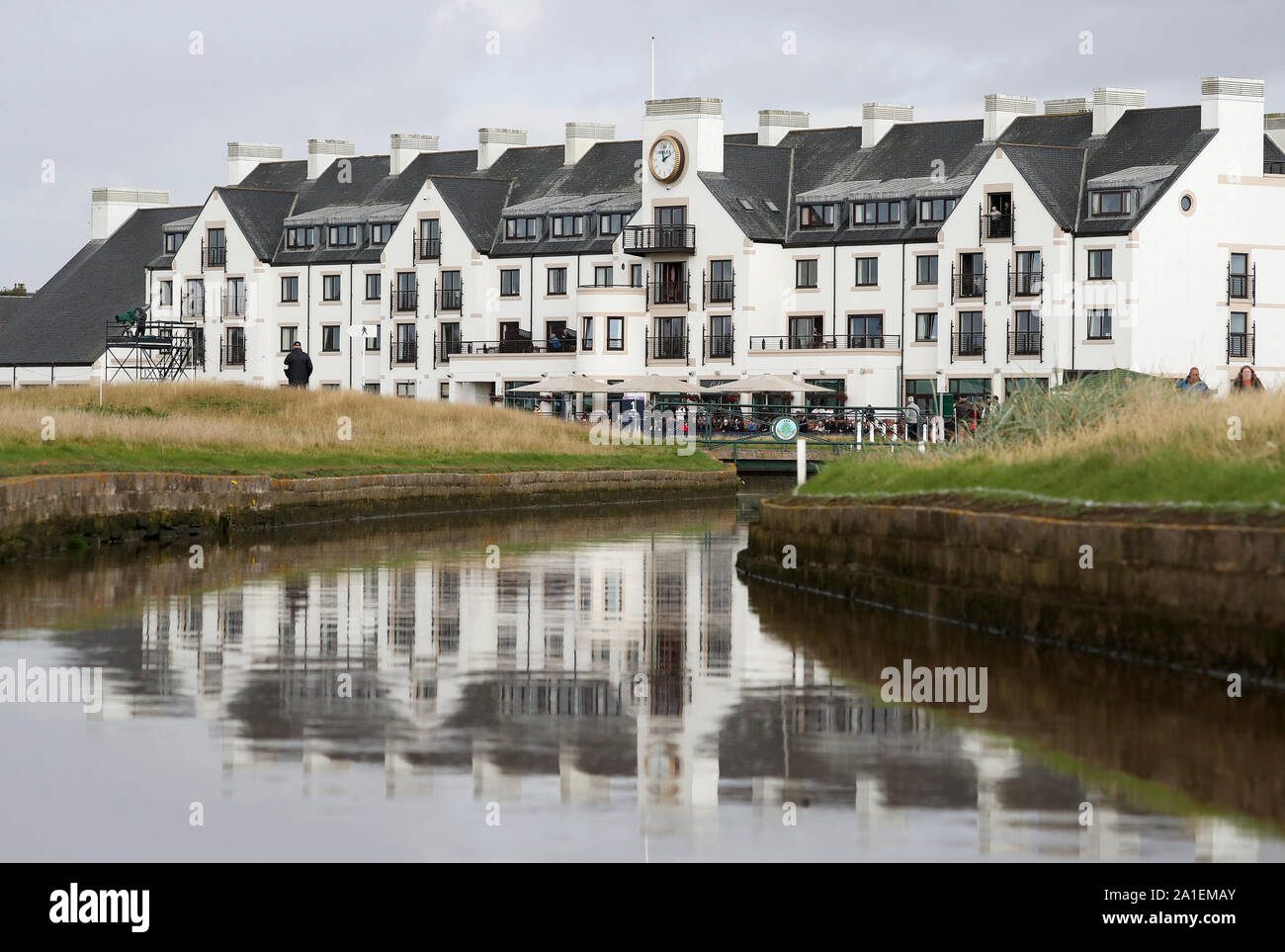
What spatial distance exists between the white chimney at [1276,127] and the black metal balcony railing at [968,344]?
571 inches

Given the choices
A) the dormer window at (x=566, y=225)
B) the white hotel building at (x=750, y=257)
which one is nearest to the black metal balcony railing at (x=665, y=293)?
the white hotel building at (x=750, y=257)

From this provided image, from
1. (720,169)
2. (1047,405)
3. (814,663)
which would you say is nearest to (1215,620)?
(814,663)

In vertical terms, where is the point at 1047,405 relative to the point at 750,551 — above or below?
above

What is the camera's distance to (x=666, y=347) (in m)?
85.8

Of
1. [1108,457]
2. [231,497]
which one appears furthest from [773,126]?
[1108,457]

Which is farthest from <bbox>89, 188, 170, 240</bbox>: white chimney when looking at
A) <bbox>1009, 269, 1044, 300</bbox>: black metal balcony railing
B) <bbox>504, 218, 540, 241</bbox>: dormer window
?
<bbox>1009, 269, 1044, 300</bbox>: black metal balcony railing

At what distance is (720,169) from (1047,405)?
A: 200 feet

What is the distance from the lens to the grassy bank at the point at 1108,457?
16625 mm

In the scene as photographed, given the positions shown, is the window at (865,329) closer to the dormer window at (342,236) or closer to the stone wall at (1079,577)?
the dormer window at (342,236)

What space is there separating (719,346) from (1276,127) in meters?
23.7

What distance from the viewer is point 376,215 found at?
306ft

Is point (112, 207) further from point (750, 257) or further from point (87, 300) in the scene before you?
point (750, 257)

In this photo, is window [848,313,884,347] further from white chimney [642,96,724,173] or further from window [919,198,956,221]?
white chimney [642,96,724,173]
